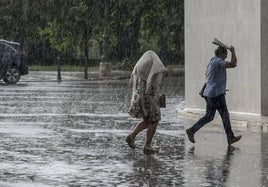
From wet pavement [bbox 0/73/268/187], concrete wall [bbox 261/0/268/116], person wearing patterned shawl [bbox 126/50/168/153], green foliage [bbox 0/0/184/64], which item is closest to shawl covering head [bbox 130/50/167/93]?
person wearing patterned shawl [bbox 126/50/168/153]

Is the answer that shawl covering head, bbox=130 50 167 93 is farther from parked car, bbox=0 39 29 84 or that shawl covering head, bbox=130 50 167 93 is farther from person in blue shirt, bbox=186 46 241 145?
parked car, bbox=0 39 29 84

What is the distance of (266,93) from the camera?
17656 mm

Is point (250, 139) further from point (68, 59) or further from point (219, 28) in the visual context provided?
point (68, 59)

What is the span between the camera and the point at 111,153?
1307 centimetres

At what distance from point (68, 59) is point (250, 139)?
52391 mm

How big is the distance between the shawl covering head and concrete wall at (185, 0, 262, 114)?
16.5 feet

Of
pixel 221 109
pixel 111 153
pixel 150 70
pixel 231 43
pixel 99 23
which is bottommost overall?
pixel 111 153

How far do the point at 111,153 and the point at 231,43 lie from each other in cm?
667

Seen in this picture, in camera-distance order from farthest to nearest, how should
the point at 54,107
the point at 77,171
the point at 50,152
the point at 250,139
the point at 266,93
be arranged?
the point at 54,107, the point at 266,93, the point at 250,139, the point at 50,152, the point at 77,171

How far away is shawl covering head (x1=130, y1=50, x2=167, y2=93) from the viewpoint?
13172 mm

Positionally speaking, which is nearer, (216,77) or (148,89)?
(148,89)

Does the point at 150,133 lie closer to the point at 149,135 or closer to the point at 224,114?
the point at 149,135

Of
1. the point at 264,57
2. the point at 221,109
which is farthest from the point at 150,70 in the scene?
the point at 264,57


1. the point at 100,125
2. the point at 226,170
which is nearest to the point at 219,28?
the point at 100,125
